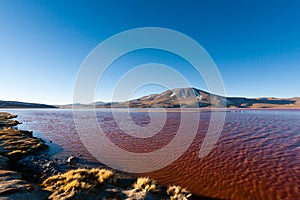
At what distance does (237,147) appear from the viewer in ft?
61.3

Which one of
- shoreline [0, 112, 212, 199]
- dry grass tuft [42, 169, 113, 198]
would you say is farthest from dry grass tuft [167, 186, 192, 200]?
dry grass tuft [42, 169, 113, 198]

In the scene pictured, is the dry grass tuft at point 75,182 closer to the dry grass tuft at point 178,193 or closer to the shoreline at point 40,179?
the shoreline at point 40,179

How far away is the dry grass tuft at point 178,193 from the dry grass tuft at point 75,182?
3581mm

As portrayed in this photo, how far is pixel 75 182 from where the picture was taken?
8.88 meters

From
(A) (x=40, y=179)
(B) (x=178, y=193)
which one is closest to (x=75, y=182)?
(A) (x=40, y=179)

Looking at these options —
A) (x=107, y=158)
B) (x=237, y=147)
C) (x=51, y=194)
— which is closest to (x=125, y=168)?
(x=107, y=158)

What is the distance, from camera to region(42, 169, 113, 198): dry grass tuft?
838cm

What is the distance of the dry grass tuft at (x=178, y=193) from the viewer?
28.0 ft

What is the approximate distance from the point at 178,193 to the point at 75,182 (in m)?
5.42

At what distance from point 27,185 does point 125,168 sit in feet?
20.9

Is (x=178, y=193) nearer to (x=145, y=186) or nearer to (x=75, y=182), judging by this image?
(x=145, y=186)

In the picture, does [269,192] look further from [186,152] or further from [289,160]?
[186,152]

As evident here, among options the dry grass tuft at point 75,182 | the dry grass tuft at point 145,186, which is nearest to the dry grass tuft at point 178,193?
the dry grass tuft at point 145,186

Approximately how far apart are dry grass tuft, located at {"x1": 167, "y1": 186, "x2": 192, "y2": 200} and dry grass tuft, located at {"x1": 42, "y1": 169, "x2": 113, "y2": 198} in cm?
358
